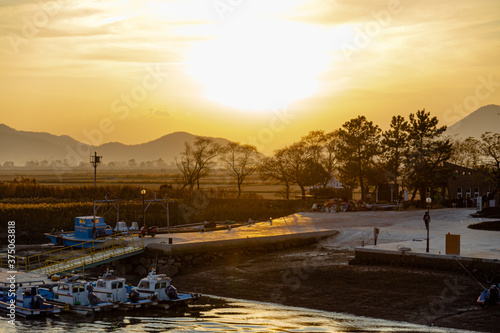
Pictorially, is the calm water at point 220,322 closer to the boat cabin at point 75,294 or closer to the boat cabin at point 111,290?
the boat cabin at point 75,294

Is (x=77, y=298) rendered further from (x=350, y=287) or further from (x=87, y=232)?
(x=87, y=232)

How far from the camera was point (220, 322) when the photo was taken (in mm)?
33094

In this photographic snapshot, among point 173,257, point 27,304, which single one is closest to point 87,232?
point 173,257

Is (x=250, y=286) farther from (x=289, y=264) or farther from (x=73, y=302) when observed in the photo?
(x=73, y=302)

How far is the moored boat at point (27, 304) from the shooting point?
35.5 metres

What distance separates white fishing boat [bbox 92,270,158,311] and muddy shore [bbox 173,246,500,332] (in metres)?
5.93

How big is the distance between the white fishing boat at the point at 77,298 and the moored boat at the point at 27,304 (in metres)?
0.54

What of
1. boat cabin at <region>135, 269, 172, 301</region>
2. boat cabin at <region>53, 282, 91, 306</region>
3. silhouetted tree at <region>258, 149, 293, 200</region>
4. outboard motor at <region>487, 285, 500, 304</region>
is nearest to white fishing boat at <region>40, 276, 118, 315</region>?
boat cabin at <region>53, 282, 91, 306</region>

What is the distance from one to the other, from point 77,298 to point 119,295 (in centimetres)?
242

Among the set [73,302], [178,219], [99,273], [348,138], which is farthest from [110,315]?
[348,138]

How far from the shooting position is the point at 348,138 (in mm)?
92688

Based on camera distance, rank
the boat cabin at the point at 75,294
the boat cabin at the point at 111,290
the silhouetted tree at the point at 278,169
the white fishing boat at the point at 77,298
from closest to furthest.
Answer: the white fishing boat at the point at 77,298 → the boat cabin at the point at 75,294 → the boat cabin at the point at 111,290 → the silhouetted tree at the point at 278,169

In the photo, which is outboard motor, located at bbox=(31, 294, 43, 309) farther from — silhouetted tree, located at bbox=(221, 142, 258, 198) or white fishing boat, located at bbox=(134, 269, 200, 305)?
silhouetted tree, located at bbox=(221, 142, 258, 198)

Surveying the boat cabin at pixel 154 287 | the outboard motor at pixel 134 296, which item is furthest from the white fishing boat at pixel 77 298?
the boat cabin at pixel 154 287
